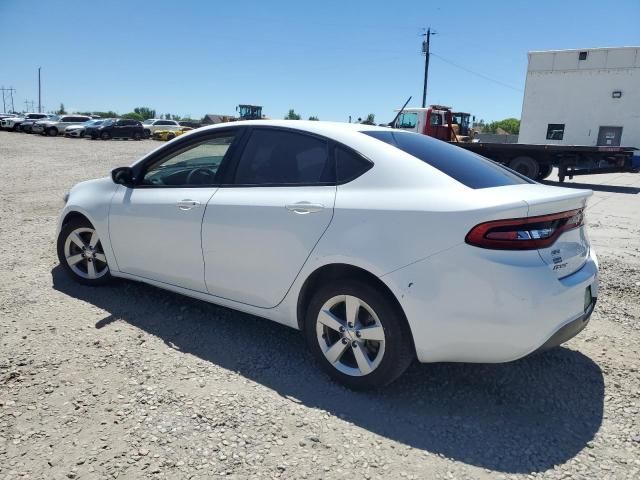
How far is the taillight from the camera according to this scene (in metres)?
2.41

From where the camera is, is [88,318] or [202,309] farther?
[202,309]

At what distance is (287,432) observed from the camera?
2.54m

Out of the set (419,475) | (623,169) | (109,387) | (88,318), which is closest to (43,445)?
(109,387)

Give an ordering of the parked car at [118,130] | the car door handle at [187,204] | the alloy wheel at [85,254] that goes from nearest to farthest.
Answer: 1. the car door handle at [187,204]
2. the alloy wheel at [85,254]
3. the parked car at [118,130]

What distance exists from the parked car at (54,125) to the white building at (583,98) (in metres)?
33.9

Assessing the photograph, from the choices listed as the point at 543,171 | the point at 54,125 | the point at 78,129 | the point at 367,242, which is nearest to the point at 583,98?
the point at 543,171

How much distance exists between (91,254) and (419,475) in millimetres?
3412

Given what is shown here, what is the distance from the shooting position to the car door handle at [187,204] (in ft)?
11.4

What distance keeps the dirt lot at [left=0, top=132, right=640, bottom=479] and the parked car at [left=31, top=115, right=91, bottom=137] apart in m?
38.4

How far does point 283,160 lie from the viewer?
3246 millimetres

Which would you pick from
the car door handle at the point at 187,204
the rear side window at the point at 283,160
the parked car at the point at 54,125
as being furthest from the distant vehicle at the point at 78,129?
the rear side window at the point at 283,160

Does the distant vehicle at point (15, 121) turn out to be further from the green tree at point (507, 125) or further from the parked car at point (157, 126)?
the green tree at point (507, 125)

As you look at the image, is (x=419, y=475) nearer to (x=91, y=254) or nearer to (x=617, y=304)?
(x=617, y=304)

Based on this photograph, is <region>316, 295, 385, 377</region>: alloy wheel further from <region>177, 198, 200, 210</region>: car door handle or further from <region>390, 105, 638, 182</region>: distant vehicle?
<region>390, 105, 638, 182</region>: distant vehicle
